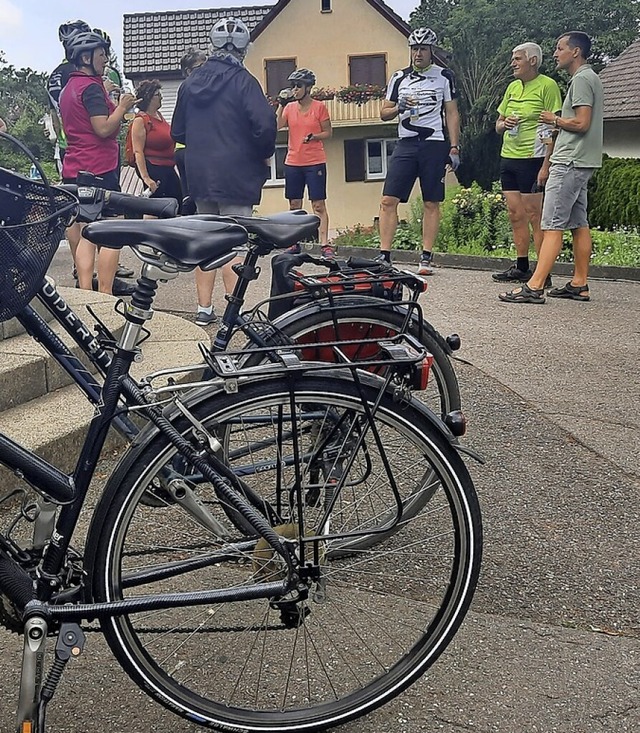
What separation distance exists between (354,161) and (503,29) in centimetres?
2665

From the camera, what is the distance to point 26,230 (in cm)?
212

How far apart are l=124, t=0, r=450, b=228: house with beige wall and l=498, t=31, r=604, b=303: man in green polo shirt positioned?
77.8 ft

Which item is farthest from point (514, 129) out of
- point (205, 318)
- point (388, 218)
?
point (205, 318)

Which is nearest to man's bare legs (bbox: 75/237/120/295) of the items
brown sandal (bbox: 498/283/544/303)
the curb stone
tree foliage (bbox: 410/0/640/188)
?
brown sandal (bbox: 498/283/544/303)

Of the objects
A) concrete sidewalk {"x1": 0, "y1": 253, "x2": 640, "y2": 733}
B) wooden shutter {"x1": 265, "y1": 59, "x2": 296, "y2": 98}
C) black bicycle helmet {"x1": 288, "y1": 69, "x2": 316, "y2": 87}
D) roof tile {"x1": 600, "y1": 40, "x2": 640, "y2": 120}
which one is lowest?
concrete sidewalk {"x1": 0, "y1": 253, "x2": 640, "y2": 733}

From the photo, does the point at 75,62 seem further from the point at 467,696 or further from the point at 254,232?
the point at 467,696

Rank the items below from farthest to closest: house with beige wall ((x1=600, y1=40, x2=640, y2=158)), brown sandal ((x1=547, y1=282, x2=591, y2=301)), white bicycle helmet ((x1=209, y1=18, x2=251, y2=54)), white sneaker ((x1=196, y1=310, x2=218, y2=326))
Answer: house with beige wall ((x1=600, y1=40, x2=640, y2=158))
brown sandal ((x1=547, y1=282, x2=591, y2=301))
white sneaker ((x1=196, y1=310, x2=218, y2=326))
white bicycle helmet ((x1=209, y1=18, x2=251, y2=54))

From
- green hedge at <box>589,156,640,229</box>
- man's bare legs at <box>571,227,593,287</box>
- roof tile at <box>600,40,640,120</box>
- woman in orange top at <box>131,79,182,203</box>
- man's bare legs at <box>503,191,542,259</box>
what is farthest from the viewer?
roof tile at <box>600,40,640,120</box>

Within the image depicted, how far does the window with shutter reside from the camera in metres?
33.7

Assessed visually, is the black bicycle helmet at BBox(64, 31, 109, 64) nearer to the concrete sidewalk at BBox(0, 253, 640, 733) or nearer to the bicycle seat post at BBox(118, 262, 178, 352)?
the concrete sidewalk at BBox(0, 253, 640, 733)

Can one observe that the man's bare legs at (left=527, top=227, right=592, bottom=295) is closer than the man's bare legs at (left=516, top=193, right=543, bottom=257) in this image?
Yes

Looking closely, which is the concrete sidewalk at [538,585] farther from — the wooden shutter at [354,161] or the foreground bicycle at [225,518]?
the wooden shutter at [354,161]

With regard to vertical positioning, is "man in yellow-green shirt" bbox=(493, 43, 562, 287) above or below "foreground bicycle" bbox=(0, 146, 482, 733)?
above

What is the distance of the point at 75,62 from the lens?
6859mm
